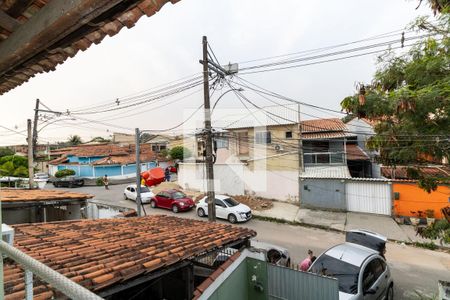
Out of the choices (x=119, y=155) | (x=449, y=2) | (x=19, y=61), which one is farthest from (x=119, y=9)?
(x=119, y=155)

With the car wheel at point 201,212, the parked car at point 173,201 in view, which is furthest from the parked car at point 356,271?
the parked car at point 173,201

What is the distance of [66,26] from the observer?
1.51m

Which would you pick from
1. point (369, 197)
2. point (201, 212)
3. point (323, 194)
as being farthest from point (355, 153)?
point (201, 212)

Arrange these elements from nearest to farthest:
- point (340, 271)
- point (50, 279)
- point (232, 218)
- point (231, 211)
Result: 1. point (50, 279)
2. point (340, 271)
3. point (231, 211)
4. point (232, 218)

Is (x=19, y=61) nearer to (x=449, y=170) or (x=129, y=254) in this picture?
(x=129, y=254)

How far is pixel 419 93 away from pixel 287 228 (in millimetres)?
11161

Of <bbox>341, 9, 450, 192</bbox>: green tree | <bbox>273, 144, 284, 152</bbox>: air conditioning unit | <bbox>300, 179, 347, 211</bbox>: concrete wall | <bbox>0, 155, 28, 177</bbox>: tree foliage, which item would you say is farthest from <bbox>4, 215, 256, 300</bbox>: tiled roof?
<bbox>0, 155, 28, 177</bbox>: tree foliage

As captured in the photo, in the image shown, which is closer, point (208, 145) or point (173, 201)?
point (208, 145)

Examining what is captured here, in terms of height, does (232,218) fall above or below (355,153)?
below

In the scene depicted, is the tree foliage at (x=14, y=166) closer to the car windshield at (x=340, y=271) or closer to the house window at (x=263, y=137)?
the house window at (x=263, y=137)

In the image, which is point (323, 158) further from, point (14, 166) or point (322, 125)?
point (14, 166)

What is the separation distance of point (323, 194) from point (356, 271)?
35.0 ft

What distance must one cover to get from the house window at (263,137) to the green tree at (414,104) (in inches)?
544

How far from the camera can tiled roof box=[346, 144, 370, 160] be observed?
18.8 meters
